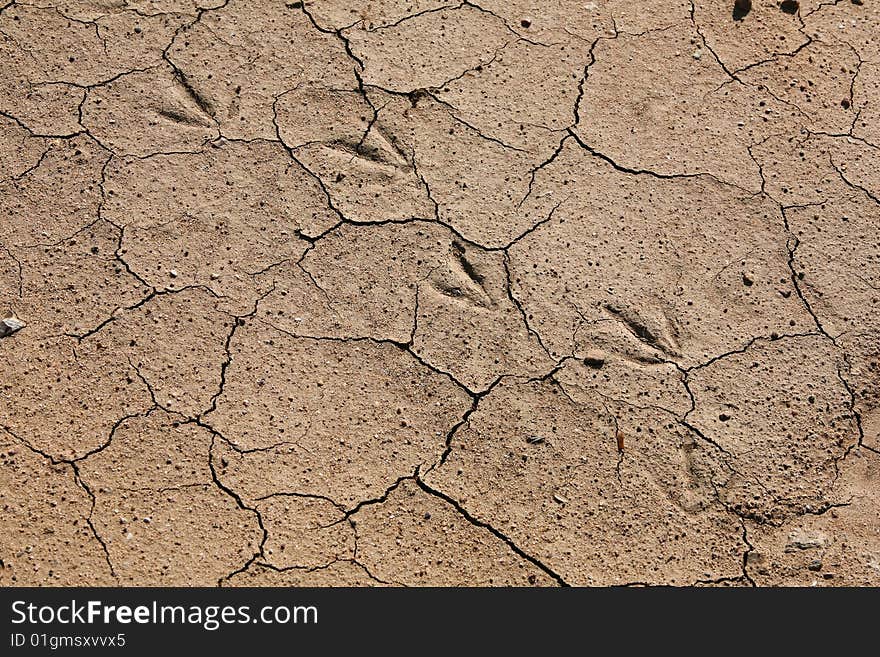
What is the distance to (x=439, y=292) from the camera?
11.4 ft

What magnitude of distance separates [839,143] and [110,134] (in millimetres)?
2995

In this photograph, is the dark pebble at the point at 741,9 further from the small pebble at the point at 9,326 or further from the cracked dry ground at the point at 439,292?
the small pebble at the point at 9,326

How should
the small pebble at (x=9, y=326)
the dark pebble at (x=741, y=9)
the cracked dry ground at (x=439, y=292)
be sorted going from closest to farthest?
the cracked dry ground at (x=439, y=292), the small pebble at (x=9, y=326), the dark pebble at (x=741, y=9)

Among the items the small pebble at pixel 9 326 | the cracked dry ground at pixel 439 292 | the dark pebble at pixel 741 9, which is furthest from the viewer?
the dark pebble at pixel 741 9

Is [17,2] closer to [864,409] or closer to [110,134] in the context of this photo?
[110,134]

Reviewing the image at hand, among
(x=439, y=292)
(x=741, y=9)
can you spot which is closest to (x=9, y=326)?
(x=439, y=292)

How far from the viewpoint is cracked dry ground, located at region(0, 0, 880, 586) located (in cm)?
→ 314

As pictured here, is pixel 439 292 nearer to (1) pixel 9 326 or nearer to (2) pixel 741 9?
(1) pixel 9 326

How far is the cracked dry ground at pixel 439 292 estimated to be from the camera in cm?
314

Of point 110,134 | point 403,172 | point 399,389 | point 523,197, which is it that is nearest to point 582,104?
point 523,197

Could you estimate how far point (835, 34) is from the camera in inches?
162

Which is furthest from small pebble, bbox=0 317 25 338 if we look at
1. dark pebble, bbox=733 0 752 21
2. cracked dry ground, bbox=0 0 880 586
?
dark pebble, bbox=733 0 752 21

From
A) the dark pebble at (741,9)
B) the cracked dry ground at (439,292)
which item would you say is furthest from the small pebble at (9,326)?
the dark pebble at (741,9)

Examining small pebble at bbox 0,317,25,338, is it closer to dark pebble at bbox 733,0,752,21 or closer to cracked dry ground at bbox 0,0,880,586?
cracked dry ground at bbox 0,0,880,586
